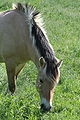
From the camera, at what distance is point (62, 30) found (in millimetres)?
14922

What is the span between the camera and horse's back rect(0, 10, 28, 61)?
7371 millimetres

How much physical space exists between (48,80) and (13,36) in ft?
4.94

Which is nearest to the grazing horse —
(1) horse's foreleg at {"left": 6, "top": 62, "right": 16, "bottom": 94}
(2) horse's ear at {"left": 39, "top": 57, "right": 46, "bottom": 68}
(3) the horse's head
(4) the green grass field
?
(1) horse's foreleg at {"left": 6, "top": 62, "right": 16, "bottom": 94}

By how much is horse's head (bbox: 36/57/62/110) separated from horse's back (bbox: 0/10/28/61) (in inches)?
39.5

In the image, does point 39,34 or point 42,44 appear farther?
point 39,34

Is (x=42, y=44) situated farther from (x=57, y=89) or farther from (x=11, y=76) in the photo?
(x=57, y=89)

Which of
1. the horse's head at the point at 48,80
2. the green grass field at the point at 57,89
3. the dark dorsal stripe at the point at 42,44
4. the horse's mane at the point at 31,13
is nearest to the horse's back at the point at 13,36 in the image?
the horse's mane at the point at 31,13

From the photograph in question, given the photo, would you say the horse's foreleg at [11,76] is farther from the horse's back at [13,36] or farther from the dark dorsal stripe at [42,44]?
the dark dorsal stripe at [42,44]

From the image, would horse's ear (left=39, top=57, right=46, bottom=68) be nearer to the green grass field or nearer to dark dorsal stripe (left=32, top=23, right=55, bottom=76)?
dark dorsal stripe (left=32, top=23, right=55, bottom=76)

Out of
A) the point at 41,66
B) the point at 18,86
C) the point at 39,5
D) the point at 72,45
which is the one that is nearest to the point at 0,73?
the point at 18,86

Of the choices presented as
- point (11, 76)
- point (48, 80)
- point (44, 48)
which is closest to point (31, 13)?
point (44, 48)

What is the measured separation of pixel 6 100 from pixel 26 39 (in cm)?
173

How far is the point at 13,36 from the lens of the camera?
24.4 ft

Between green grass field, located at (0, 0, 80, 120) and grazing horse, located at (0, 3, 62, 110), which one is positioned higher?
grazing horse, located at (0, 3, 62, 110)
